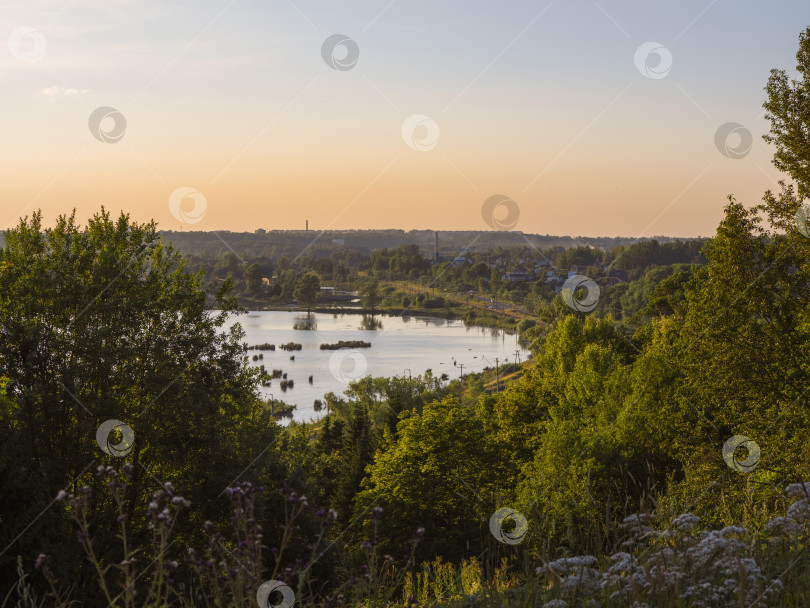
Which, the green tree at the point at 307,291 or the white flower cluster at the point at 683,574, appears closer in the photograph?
the white flower cluster at the point at 683,574

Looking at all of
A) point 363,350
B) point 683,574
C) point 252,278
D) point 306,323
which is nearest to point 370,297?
point 252,278

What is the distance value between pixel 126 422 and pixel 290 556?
4.38m

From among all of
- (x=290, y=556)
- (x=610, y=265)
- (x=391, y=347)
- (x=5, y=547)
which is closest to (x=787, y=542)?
(x=5, y=547)

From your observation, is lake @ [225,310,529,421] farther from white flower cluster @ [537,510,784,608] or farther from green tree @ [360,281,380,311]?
white flower cluster @ [537,510,784,608]

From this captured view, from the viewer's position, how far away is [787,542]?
14.1ft

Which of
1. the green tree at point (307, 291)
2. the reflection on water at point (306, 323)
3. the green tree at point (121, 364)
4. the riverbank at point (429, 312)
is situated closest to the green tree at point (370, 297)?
the riverbank at point (429, 312)

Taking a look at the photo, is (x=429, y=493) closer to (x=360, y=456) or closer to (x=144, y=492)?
(x=144, y=492)

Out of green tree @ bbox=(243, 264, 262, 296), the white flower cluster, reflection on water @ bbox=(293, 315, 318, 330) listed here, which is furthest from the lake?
the white flower cluster

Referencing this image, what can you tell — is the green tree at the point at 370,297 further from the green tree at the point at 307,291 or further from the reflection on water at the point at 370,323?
the reflection on water at the point at 370,323

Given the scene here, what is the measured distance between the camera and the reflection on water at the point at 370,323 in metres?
145

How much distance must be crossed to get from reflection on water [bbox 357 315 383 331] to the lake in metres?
0.10

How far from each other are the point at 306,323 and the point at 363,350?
135 ft

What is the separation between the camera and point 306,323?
15038 cm

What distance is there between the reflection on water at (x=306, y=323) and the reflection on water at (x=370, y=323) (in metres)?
9.76
